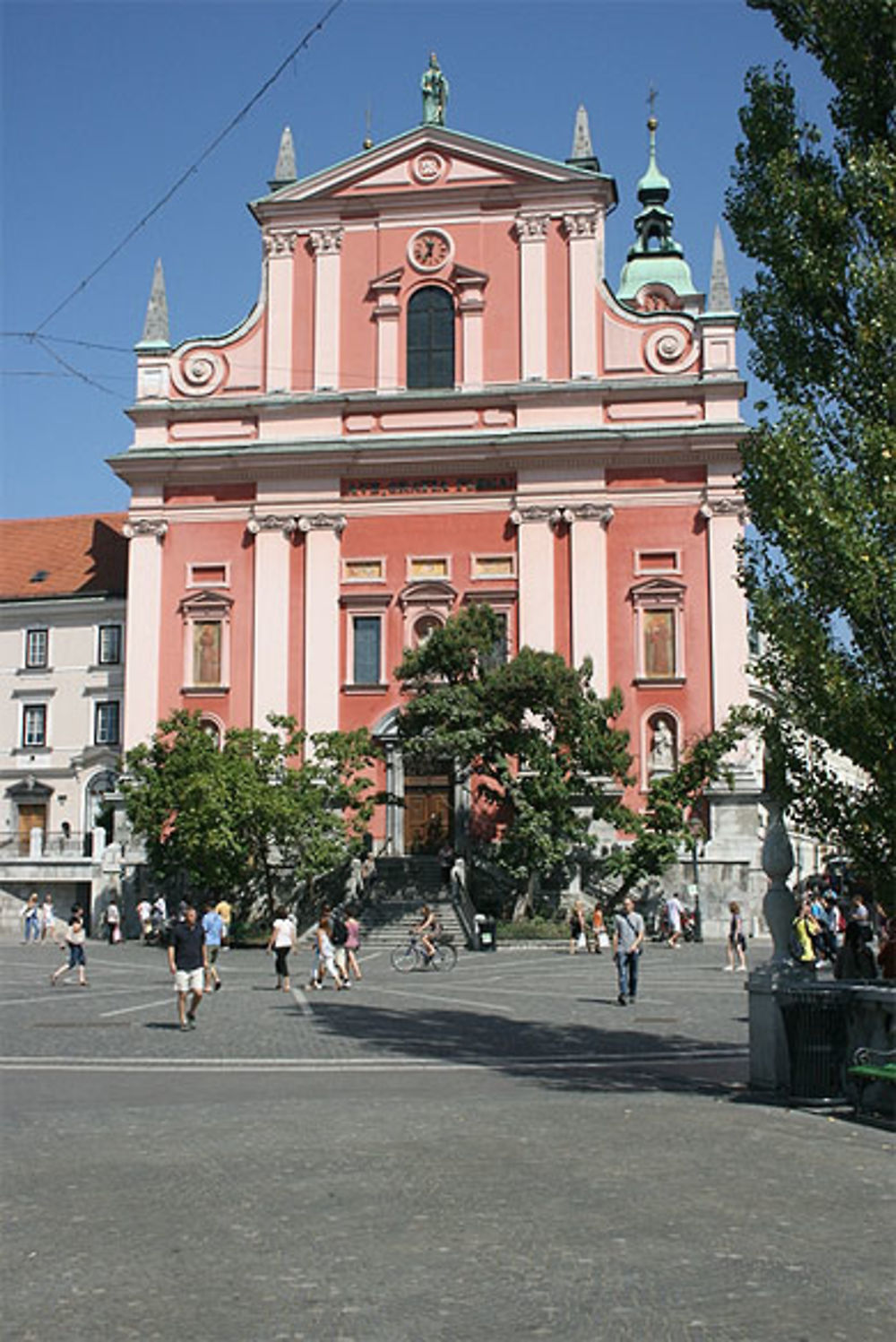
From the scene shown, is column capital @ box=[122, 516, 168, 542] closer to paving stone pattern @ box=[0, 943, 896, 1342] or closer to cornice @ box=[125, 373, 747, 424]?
cornice @ box=[125, 373, 747, 424]

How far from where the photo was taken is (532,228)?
45031mm

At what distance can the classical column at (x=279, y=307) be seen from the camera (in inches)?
1812

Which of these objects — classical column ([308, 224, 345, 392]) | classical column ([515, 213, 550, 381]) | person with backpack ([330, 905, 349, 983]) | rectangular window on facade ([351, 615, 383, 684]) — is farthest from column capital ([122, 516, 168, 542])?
person with backpack ([330, 905, 349, 983])

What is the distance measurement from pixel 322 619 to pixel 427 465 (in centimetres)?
571

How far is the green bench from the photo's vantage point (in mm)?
11917

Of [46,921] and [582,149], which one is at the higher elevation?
[582,149]

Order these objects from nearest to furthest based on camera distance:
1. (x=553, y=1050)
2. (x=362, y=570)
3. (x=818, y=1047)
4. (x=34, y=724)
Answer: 1. (x=818, y=1047)
2. (x=553, y=1050)
3. (x=362, y=570)
4. (x=34, y=724)

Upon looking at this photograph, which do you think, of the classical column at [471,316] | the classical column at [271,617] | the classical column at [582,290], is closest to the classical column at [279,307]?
the classical column at [271,617]

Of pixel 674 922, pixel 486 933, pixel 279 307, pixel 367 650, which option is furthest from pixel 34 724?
pixel 674 922

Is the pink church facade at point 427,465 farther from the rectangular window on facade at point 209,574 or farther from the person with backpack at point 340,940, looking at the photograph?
the person with backpack at point 340,940

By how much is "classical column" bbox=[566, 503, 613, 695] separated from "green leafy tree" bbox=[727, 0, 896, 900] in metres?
26.8

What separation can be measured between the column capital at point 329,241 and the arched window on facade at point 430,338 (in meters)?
2.97

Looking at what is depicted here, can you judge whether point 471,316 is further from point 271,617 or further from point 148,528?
point 148,528

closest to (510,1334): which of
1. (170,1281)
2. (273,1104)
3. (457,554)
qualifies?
(170,1281)
